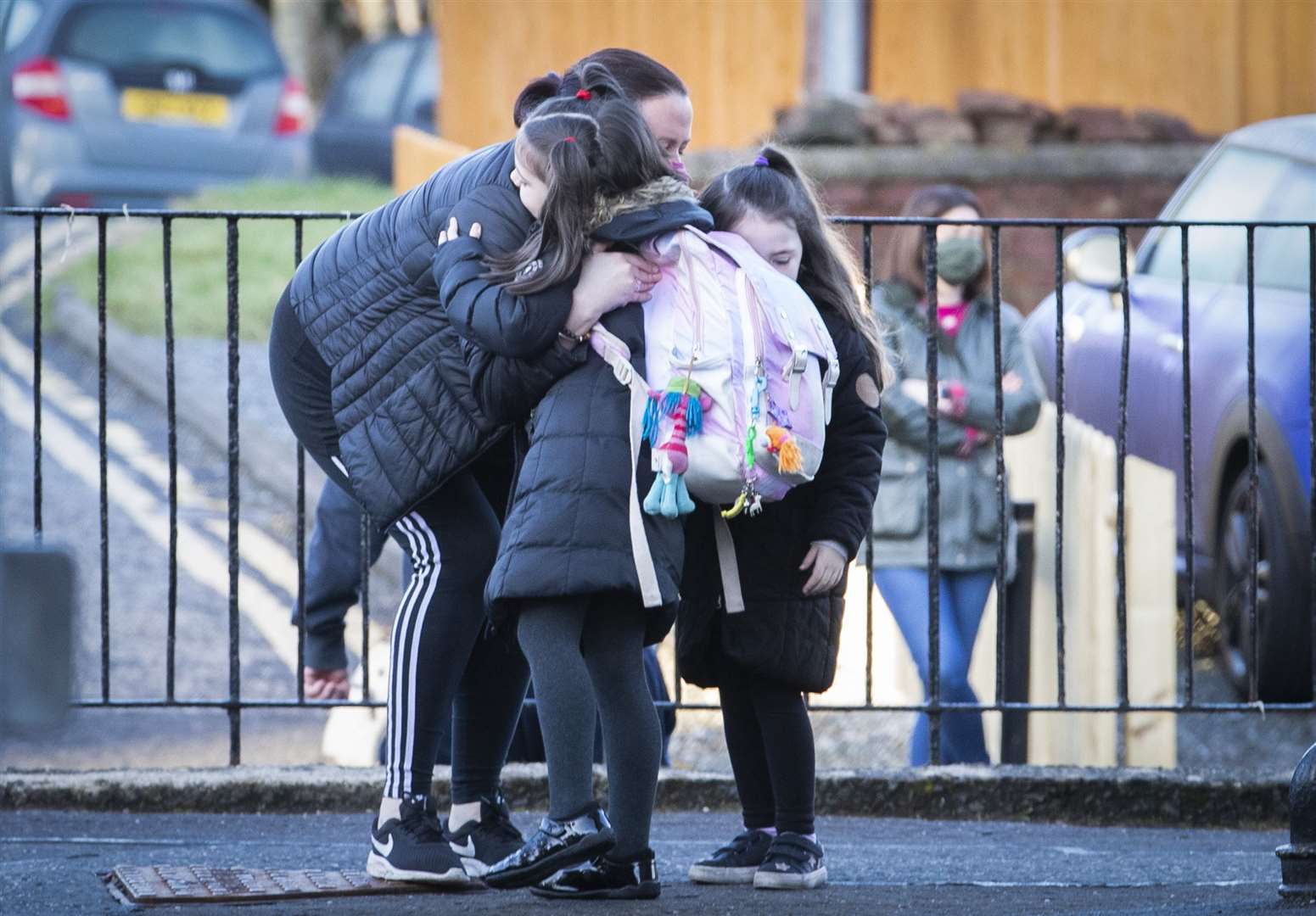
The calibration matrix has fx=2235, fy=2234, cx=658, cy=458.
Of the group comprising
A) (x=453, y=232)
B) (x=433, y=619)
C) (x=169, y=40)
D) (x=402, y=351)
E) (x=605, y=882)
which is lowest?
(x=605, y=882)

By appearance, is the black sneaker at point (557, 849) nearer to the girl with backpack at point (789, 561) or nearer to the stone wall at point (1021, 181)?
the girl with backpack at point (789, 561)

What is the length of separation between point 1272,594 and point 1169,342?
4.15ft

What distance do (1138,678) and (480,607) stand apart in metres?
3.17

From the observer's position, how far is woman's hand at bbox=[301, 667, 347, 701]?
223 inches

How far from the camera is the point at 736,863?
436 centimetres

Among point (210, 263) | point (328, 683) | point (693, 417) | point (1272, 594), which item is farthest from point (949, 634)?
point (210, 263)

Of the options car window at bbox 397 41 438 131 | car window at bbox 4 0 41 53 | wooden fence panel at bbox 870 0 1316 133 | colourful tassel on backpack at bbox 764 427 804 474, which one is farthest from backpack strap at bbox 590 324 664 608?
car window at bbox 397 41 438 131

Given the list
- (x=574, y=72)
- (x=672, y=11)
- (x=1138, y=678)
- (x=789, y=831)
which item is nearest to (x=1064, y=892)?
(x=789, y=831)

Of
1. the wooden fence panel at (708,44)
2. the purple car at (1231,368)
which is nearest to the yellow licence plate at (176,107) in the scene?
the wooden fence panel at (708,44)

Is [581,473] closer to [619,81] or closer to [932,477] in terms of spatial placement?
[619,81]

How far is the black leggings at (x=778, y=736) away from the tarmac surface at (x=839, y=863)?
0.56ft

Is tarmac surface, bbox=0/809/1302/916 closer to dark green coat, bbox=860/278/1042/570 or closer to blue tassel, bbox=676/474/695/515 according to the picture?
blue tassel, bbox=676/474/695/515

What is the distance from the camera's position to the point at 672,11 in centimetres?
1429

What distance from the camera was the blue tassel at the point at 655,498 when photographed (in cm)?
390
